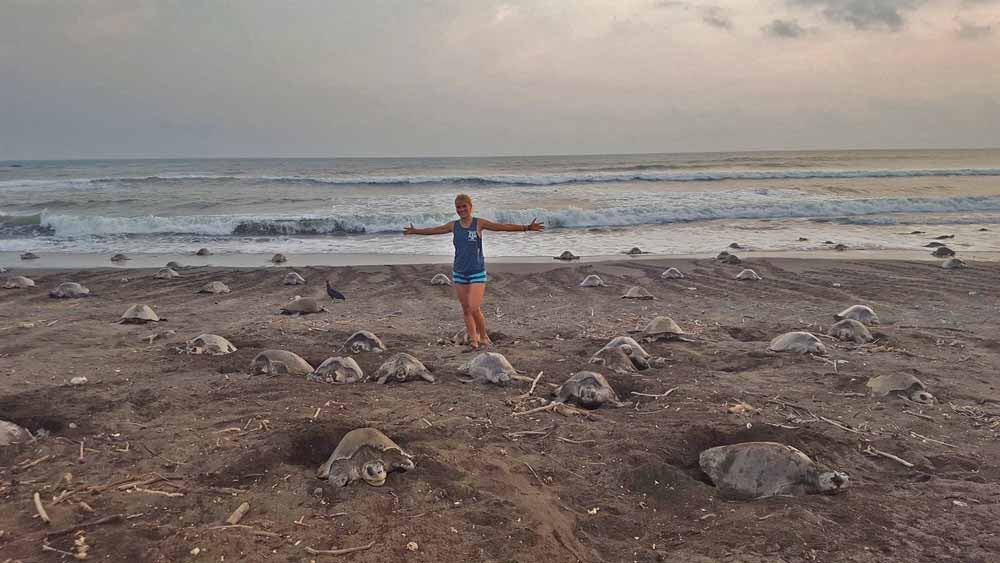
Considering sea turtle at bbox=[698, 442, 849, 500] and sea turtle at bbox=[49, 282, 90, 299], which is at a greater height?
sea turtle at bbox=[698, 442, 849, 500]

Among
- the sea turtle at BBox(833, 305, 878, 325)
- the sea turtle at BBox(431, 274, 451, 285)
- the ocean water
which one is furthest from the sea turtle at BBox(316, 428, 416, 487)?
the ocean water

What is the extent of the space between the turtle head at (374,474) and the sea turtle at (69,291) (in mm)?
8965

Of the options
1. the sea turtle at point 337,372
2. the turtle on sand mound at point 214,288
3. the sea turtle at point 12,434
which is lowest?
the turtle on sand mound at point 214,288

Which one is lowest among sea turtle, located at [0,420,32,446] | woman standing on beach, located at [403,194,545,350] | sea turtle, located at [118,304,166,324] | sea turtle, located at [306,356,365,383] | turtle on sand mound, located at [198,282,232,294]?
turtle on sand mound, located at [198,282,232,294]

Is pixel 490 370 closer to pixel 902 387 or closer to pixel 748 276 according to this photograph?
pixel 902 387

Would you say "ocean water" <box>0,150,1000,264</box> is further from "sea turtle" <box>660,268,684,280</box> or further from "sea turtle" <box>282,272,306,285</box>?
"sea turtle" <box>282,272,306,285</box>

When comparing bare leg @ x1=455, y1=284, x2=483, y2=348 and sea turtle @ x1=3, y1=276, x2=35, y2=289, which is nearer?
bare leg @ x1=455, y1=284, x2=483, y2=348

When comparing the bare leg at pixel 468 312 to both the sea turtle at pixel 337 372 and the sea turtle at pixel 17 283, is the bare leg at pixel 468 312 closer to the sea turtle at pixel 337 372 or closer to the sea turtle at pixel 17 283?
the sea turtle at pixel 337 372

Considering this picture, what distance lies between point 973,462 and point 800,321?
4.38 m

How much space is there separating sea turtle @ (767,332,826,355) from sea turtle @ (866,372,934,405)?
1110mm

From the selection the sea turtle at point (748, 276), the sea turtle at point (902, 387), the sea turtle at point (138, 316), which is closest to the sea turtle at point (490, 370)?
the sea turtle at point (902, 387)

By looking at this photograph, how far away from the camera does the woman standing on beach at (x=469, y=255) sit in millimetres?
6551

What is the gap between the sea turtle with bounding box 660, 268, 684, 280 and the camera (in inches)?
460

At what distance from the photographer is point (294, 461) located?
3.96 m
